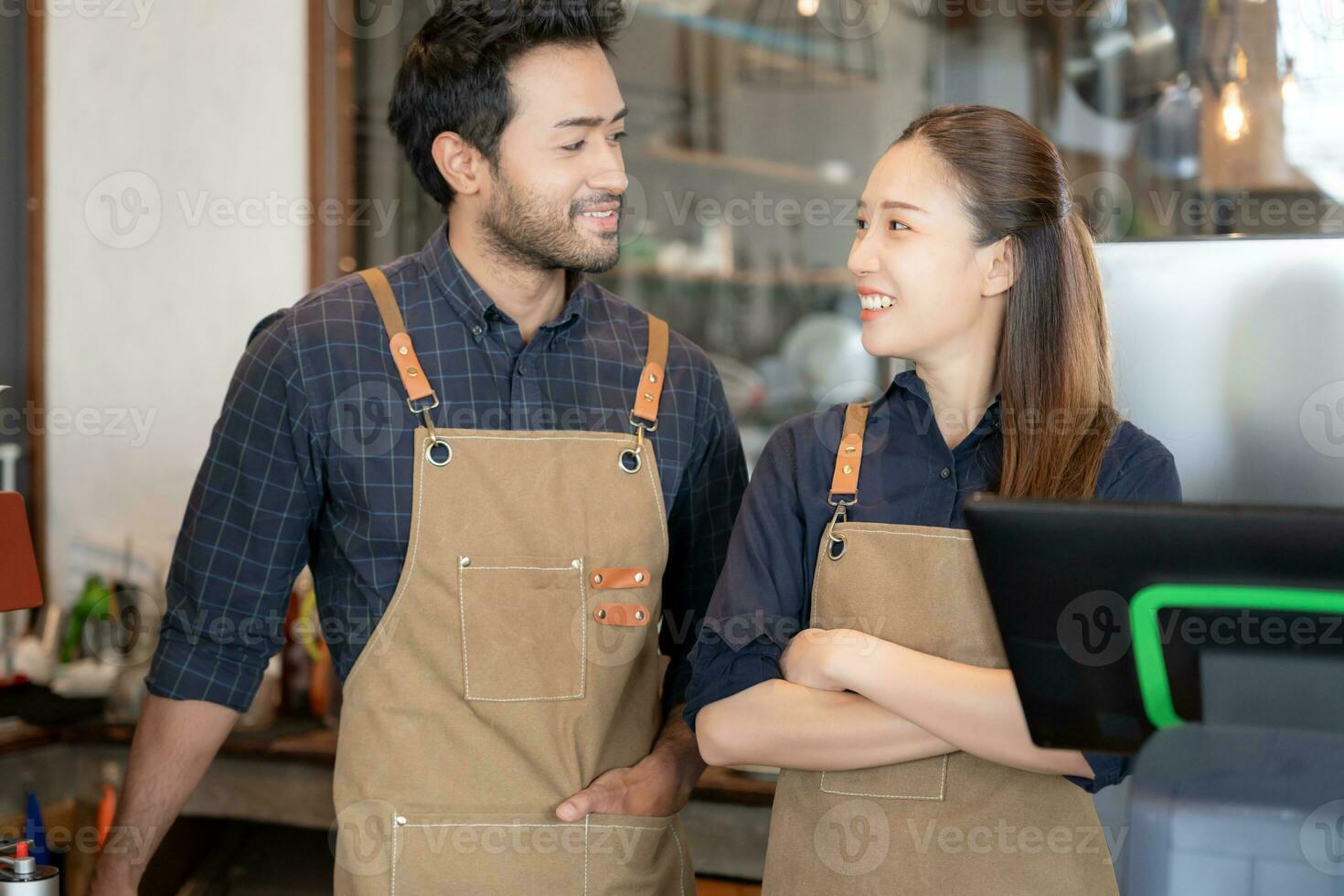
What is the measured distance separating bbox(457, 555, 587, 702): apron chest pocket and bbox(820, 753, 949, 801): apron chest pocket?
36 cm

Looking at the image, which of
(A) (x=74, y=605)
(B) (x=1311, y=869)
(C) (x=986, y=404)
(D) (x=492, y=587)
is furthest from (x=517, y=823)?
(A) (x=74, y=605)

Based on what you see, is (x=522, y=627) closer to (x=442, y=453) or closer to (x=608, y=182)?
(x=442, y=453)


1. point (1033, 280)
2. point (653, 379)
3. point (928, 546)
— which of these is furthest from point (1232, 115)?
point (928, 546)

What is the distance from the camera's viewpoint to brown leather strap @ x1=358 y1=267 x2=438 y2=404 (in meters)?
1.67

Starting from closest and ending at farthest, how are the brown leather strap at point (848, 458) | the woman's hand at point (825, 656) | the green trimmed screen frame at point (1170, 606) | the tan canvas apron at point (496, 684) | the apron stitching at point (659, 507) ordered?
the green trimmed screen frame at point (1170, 606)
the woman's hand at point (825, 656)
the brown leather strap at point (848, 458)
the tan canvas apron at point (496, 684)
the apron stitching at point (659, 507)

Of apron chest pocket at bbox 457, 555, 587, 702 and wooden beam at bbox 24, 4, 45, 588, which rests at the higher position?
wooden beam at bbox 24, 4, 45, 588

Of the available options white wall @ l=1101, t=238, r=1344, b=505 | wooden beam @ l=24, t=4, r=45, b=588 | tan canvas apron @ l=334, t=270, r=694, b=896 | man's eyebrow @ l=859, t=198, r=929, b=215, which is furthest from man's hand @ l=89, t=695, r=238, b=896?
wooden beam @ l=24, t=4, r=45, b=588

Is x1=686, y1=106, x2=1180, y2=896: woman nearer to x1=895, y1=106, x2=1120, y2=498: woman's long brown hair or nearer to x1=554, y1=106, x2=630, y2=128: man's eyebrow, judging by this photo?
x1=895, y1=106, x2=1120, y2=498: woman's long brown hair

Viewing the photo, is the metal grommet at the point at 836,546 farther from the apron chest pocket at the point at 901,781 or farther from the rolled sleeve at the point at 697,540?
the rolled sleeve at the point at 697,540

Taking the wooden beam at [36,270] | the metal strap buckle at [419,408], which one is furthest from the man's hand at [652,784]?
the wooden beam at [36,270]

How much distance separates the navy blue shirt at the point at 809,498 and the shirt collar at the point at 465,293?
1.19 feet

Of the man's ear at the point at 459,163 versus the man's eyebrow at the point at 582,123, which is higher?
the man's eyebrow at the point at 582,123

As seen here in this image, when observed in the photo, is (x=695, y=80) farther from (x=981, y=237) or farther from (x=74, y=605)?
(x=981, y=237)

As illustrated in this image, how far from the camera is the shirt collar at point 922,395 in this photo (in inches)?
61.1
